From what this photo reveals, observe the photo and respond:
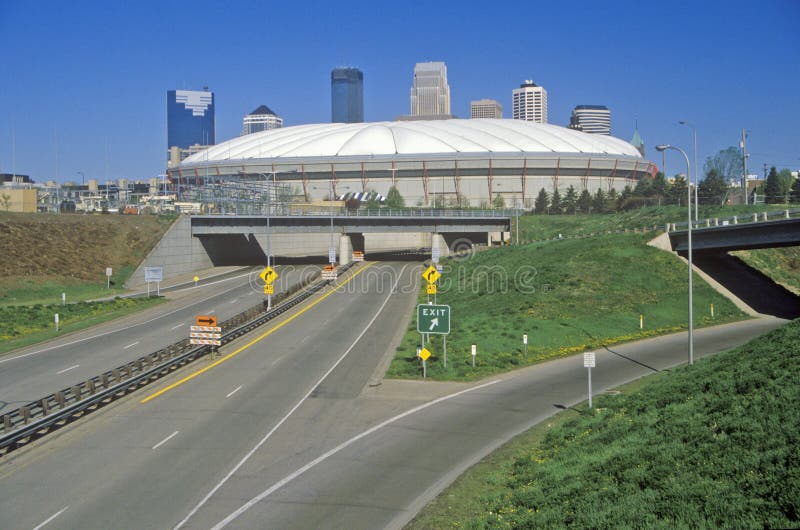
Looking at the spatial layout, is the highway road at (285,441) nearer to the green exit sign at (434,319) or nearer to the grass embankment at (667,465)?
the grass embankment at (667,465)

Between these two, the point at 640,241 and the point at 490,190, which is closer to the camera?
the point at 640,241

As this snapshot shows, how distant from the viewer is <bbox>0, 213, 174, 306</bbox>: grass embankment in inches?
2761

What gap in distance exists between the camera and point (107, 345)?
44.3 meters

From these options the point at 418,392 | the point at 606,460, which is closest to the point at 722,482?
the point at 606,460

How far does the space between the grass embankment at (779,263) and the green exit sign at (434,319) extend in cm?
3338

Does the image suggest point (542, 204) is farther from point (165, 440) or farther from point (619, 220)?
point (165, 440)

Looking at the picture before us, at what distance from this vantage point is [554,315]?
48531 mm

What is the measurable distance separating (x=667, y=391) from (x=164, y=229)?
7793 centimetres

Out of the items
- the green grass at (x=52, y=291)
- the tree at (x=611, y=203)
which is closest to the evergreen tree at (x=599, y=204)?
the tree at (x=611, y=203)

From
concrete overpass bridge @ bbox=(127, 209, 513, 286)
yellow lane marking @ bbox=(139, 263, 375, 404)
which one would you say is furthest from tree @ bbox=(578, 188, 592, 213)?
yellow lane marking @ bbox=(139, 263, 375, 404)

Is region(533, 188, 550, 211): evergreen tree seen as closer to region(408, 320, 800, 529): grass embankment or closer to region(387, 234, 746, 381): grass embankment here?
region(387, 234, 746, 381): grass embankment

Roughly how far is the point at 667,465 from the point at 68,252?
7860 centimetres

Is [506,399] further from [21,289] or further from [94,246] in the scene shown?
[94,246]

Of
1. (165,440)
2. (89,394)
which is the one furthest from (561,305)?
(165,440)
